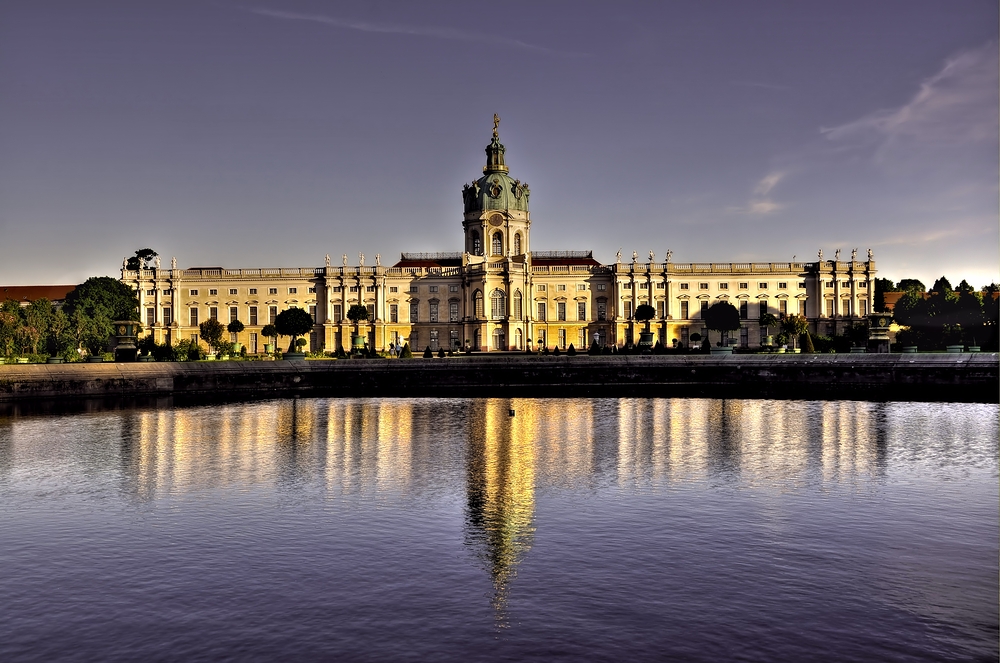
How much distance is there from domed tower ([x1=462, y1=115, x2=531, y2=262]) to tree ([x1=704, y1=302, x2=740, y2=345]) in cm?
2643

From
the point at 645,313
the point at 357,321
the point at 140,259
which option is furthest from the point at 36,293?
the point at 645,313

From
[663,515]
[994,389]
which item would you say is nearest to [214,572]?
[663,515]

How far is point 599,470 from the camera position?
84.6ft

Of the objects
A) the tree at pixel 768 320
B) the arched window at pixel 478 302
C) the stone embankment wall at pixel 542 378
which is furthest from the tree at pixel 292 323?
the tree at pixel 768 320

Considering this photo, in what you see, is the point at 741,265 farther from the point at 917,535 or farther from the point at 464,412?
the point at 917,535

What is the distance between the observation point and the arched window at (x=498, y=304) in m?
118

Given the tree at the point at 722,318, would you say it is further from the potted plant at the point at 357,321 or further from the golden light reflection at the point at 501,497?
the golden light reflection at the point at 501,497

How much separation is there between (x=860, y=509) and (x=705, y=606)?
26.7 feet

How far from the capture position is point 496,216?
123938 mm

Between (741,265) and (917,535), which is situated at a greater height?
(741,265)

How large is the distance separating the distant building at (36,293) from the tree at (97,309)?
1420 inches

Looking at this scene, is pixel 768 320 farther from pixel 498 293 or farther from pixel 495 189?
pixel 495 189

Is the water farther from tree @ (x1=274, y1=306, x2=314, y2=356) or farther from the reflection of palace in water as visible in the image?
tree @ (x1=274, y1=306, x2=314, y2=356)

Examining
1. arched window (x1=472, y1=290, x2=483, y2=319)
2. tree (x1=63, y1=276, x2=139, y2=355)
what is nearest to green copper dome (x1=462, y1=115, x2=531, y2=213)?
arched window (x1=472, y1=290, x2=483, y2=319)
